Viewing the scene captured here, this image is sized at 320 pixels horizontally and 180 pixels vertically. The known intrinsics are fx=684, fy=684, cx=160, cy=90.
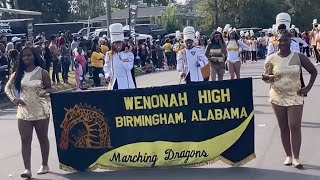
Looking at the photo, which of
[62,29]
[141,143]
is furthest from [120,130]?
[62,29]

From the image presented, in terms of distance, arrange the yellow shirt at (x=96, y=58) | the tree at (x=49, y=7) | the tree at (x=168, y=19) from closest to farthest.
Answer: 1. the yellow shirt at (x=96, y=58)
2. the tree at (x=49, y=7)
3. the tree at (x=168, y=19)

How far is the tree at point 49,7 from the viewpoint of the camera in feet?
237

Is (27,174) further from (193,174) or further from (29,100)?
(193,174)

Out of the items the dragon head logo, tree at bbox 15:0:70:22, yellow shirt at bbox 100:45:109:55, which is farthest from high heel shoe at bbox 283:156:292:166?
tree at bbox 15:0:70:22

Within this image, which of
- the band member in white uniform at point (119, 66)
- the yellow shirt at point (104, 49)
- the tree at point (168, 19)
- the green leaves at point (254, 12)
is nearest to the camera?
the band member in white uniform at point (119, 66)

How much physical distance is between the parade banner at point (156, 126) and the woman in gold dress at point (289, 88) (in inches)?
14.6

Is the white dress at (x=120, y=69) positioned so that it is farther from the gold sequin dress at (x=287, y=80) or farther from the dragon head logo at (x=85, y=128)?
the gold sequin dress at (x=287, y=80)

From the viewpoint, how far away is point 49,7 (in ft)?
244

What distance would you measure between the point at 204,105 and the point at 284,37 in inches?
53.3

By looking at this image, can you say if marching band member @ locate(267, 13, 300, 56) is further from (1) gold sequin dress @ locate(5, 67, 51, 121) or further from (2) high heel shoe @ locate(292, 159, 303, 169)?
(1) gold sequin dress @ locate(5, 67, 51, 121)

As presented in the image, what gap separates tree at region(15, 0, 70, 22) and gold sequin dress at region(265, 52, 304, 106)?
2559 inches

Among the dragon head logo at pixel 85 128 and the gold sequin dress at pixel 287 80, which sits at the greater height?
the gold sequin dress at pixel 287 80

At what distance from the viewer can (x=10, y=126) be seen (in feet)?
50.6

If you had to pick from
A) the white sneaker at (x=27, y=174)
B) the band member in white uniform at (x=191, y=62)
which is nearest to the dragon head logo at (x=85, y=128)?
the white sneaker at (x=27, y=174)
